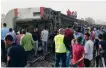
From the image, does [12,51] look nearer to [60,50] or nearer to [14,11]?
[60,50]

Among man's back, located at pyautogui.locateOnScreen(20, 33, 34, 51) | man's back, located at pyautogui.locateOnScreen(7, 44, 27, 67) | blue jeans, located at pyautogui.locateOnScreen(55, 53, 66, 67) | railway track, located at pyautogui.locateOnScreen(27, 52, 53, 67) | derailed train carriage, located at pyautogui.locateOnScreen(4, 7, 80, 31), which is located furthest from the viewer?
derailed train carriage, located at pyautogui.locateOnScreen(4, 7, 80, 31)

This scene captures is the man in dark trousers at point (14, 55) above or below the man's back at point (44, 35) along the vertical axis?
above

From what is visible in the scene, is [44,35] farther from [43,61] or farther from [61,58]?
[61,58]

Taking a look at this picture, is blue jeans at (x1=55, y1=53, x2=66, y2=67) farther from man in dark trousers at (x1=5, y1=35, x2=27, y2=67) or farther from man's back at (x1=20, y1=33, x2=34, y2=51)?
man in dark trousers at (x1=5, y1=35, x2=27, y2=67)

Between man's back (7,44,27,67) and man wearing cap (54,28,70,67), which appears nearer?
man's back (7,44,27,67)

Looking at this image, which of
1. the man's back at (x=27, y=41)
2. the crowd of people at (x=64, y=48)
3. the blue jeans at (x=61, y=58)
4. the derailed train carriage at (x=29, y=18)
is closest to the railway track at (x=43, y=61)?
the crowd of people at (x=64, y=48)

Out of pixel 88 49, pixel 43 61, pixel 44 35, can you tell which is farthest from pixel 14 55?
pixel 44 35

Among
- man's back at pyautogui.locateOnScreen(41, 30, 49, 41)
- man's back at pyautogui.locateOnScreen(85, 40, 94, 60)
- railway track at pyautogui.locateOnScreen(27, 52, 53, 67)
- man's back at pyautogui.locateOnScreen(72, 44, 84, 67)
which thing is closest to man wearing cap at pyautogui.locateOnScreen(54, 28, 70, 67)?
man's back at pyautogui.locateOnScreen(85, 40, 94, 60)

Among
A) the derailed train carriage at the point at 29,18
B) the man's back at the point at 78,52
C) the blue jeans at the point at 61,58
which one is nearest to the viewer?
the man's back at the point at 78,52

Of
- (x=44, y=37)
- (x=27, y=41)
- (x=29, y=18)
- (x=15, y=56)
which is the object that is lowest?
(x=44, y=37)

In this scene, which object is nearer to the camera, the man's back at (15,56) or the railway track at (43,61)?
the man's back at (15,56)

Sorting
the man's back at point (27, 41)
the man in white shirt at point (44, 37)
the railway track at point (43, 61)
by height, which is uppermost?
the man's back at point (27, 41)

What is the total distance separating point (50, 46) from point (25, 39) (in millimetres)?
5957

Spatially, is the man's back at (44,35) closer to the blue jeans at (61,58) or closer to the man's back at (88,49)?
the blue jeans at (61,58)
